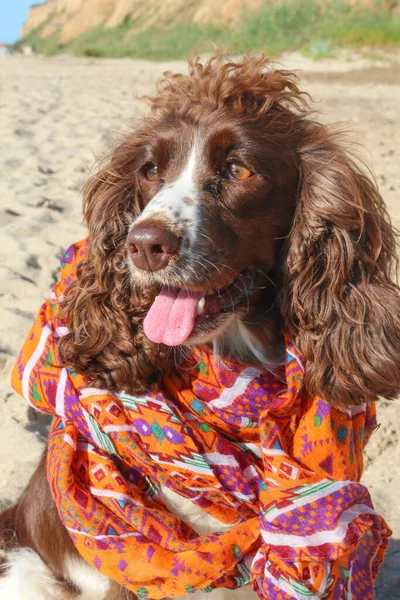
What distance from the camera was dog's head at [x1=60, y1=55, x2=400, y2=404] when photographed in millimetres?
2492

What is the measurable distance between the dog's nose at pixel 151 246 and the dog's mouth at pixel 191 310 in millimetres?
158

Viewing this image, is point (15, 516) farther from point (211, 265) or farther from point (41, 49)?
point (41, 49)

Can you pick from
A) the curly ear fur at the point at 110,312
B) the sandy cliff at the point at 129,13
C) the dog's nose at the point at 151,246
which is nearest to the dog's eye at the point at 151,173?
the curly ear fur at the point at 110,312

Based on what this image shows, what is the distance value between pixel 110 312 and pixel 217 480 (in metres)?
0.70

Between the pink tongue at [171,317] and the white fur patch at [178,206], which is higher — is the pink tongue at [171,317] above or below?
below

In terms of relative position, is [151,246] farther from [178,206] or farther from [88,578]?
[88,578]

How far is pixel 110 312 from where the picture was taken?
275cm

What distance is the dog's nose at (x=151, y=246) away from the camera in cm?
232

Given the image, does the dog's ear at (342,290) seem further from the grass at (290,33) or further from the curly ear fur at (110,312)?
the grass at (290,33)

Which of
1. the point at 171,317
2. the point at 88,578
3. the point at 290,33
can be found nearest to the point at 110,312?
the point at 171,317

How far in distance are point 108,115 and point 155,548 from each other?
9793 millimetres

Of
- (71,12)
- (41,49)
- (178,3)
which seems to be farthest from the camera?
(71,12)

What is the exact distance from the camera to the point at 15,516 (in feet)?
10.0

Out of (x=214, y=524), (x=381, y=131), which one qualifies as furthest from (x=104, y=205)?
(x=381, y=131)
